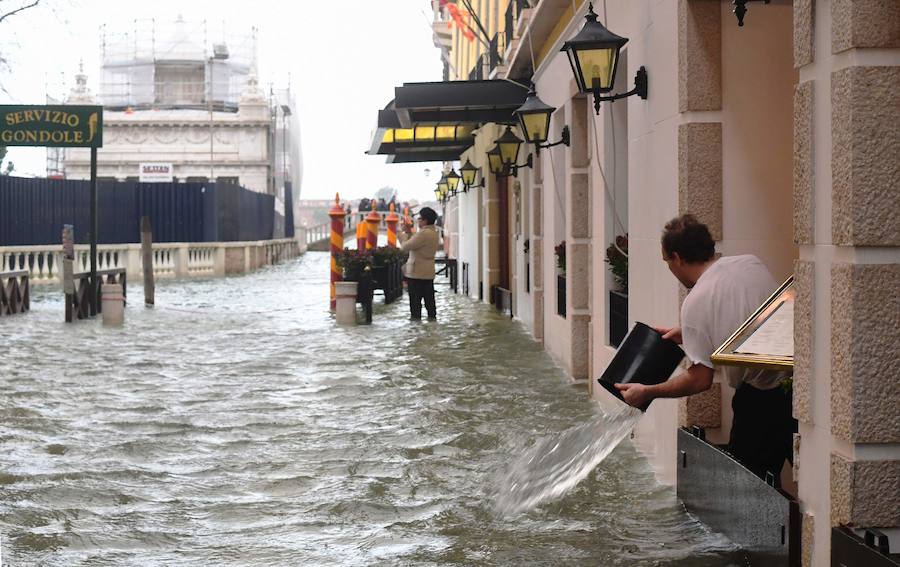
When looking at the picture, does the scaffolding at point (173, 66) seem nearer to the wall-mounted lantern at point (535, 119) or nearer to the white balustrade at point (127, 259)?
the white balustrade at point (127, 259)

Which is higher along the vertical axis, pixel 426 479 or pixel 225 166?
→ pixel 225 166

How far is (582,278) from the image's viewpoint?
11.6 metres

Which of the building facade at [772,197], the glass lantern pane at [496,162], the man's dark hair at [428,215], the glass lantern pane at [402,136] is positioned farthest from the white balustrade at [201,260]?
the building facade at [772,197]

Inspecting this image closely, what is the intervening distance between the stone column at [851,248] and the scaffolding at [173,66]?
86.4 m

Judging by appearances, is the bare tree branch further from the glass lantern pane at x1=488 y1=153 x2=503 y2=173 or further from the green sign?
the glass lantern pane at x1=488 y1=153 x2=503 y2=173

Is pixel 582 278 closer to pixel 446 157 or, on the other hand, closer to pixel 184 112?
pixel 446 157

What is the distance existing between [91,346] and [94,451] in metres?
7.23

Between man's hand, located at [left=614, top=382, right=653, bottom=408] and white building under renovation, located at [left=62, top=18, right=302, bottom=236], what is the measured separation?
7250 centimetres

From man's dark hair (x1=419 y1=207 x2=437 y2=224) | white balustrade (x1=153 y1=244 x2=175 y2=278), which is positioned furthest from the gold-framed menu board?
white balustrade (x1=153 y1=244 x2=175 y2=278)

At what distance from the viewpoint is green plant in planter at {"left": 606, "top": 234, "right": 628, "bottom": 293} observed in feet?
29.9

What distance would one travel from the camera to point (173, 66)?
91.0 m

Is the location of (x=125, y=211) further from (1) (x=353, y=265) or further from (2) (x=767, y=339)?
(2) (x=767, y=339)

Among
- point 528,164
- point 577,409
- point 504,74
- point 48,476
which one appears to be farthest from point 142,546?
point 504,74

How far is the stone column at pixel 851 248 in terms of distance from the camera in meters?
3.94
